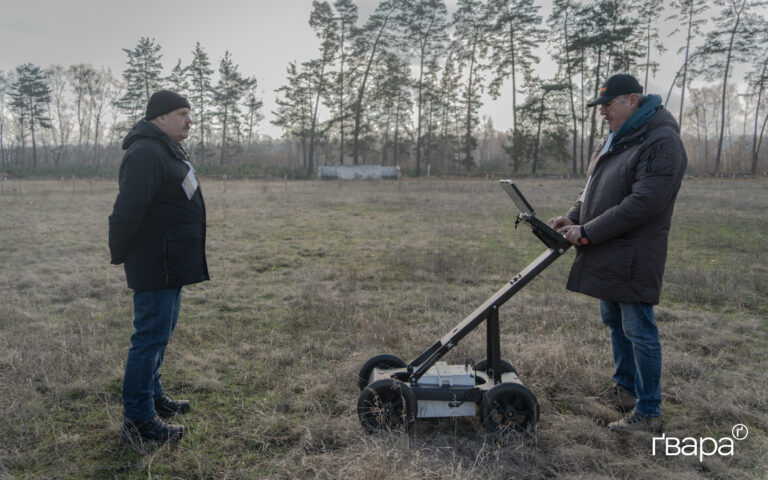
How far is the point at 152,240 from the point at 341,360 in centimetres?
206

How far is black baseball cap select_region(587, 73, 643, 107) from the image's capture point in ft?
10.1

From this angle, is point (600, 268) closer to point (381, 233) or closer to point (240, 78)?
point (381, 233)

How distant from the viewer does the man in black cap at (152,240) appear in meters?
2.81

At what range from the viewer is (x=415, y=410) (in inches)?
114

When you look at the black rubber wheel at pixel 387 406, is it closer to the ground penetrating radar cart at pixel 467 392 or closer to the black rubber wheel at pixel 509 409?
the ground penetrating radar cart at pixel 467 392

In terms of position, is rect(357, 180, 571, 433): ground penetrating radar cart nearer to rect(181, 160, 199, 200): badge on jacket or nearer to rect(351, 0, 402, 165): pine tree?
rect(181, 160, 199, 200): badge on jacket

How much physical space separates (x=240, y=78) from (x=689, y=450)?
54256 millimetres

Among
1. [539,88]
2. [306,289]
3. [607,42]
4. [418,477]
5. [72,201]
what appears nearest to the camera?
[418,477]

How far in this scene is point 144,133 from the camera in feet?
9.50

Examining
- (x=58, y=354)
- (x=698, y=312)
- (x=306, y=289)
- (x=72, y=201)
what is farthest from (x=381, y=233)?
(x=72, y=201)

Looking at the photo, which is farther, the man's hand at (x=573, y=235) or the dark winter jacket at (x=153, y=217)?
the man's hand at (x=573, y=235)

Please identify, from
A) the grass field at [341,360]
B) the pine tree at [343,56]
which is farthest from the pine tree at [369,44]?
the grass field at [341,360]

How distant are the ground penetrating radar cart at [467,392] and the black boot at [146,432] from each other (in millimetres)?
1258

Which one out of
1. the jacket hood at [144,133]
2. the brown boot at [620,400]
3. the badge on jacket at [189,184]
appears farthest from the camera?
the brown boot at [620,400]
